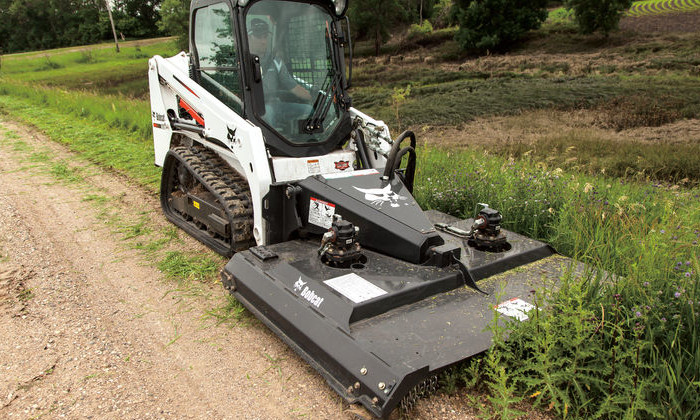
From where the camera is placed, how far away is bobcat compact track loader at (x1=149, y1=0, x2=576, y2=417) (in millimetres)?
2818

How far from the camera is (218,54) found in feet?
15.7

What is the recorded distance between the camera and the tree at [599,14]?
35.4 meters

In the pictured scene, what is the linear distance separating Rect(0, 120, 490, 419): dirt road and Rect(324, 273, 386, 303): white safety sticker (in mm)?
519

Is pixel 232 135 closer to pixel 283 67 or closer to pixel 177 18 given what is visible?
pixel 283 67

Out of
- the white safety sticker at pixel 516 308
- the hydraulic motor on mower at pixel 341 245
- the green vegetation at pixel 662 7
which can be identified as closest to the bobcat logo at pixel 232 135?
the hydraulic motor on mower at pixel 341 245

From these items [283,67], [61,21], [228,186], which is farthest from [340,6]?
[61,21]

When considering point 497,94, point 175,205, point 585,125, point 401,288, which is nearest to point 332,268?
point 401,288

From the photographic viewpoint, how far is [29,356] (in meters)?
3.13

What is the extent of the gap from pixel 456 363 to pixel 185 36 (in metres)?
46.8

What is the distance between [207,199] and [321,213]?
1552 millimetres

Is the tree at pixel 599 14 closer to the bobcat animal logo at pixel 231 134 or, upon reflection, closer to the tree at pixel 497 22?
the tree at pixel 497 22

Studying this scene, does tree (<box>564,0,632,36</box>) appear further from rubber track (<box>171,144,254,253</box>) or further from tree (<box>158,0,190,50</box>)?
rubber track (<box>171,144,254,253</box>)

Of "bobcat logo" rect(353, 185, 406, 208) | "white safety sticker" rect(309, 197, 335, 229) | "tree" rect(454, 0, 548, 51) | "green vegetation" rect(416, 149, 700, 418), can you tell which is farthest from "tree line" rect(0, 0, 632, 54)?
"green vegetation" rect(416, 149, 700, 418)

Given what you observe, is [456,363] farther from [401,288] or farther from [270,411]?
[270,411]
